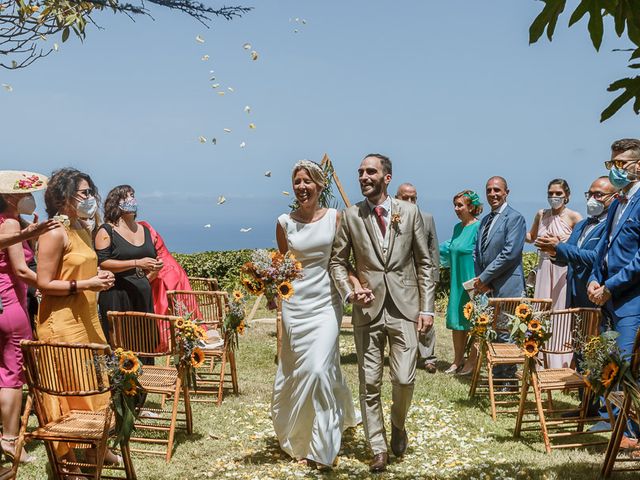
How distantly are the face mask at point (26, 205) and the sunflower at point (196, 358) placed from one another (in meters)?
1.92

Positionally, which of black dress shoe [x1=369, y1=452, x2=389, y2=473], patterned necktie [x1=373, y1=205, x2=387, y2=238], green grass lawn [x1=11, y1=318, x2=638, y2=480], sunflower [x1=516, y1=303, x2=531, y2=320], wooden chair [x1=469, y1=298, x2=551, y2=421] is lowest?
green grass lawn [x1=11, y1=318, x2=638, y2=480]

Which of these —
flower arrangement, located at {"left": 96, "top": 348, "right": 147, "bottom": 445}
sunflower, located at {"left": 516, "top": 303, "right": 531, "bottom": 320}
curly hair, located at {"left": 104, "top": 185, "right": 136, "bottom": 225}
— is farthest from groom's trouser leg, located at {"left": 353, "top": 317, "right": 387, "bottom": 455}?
curly hair, located at {"left": 104, "top": 185, "right": 136, "bottom": 225}

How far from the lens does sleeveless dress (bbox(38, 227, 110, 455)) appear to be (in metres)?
5.61

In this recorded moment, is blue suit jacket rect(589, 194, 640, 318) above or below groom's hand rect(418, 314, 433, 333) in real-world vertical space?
above

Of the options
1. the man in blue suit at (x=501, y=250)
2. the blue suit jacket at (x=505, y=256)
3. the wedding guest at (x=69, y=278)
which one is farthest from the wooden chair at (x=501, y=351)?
the wedding guest at (x=69, y=278)

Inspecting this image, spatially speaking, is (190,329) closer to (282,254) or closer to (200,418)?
(282,254)

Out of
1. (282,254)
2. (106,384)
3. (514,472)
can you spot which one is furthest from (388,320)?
(106,384)

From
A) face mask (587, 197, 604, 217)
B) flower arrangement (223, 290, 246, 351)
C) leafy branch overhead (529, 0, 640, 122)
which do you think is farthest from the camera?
flower arrangement (223, 290, 246, 351)

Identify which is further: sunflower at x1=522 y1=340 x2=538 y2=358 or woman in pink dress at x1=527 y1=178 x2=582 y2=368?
woman in pink dress at x1=527 y1=178 x2=582 y2=368

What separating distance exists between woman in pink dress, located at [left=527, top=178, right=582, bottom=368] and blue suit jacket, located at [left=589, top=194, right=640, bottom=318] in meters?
2.96

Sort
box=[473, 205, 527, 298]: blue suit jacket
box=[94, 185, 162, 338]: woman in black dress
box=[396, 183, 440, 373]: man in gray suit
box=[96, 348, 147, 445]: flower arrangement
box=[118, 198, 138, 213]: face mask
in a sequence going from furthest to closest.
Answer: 1. box=[396, 183, 440, 373]: man in gray suit
2. box=[473, 205, 527, 298]: blue suit jacket
3. box=[118, 198, 138, 213]: face mask
4. box=[94, 185, 162, 338]: woman in black dress
5. box=[96, 348, 147, 445]: flower arrangement

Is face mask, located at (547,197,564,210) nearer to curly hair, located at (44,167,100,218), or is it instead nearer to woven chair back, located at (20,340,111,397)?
curly hair, located at (44,167,100,218)

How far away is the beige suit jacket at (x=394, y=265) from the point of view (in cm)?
602

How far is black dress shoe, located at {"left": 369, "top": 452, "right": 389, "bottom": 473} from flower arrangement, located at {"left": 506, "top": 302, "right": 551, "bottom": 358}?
1.63 metres
